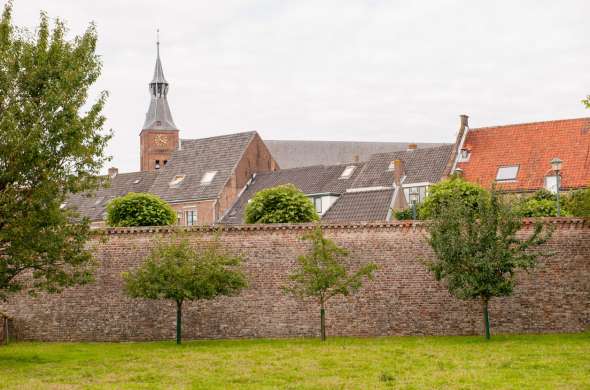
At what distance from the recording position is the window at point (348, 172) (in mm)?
60141

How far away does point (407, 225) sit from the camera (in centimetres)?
3459

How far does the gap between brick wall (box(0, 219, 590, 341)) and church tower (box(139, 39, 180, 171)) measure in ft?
183

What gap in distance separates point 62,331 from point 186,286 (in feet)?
21.0

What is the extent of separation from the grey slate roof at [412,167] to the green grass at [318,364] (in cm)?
2299

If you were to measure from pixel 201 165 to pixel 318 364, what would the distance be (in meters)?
41.6

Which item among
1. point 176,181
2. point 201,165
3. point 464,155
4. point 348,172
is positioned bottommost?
point 464,155

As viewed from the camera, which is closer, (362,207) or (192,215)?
(362,207)

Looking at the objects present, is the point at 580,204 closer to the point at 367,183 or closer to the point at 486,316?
the point at 486,316

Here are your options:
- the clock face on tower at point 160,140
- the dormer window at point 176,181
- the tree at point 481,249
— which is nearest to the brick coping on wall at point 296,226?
the tree at point 481,249

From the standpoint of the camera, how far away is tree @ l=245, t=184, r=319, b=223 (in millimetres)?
38125

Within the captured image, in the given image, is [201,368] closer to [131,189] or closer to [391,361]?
[391,361]

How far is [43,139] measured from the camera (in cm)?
2588

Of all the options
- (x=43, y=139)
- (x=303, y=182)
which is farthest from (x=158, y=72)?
(x=43, y=139)

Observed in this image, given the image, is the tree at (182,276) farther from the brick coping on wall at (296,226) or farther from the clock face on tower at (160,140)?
the clock face on tower at (160,140)
